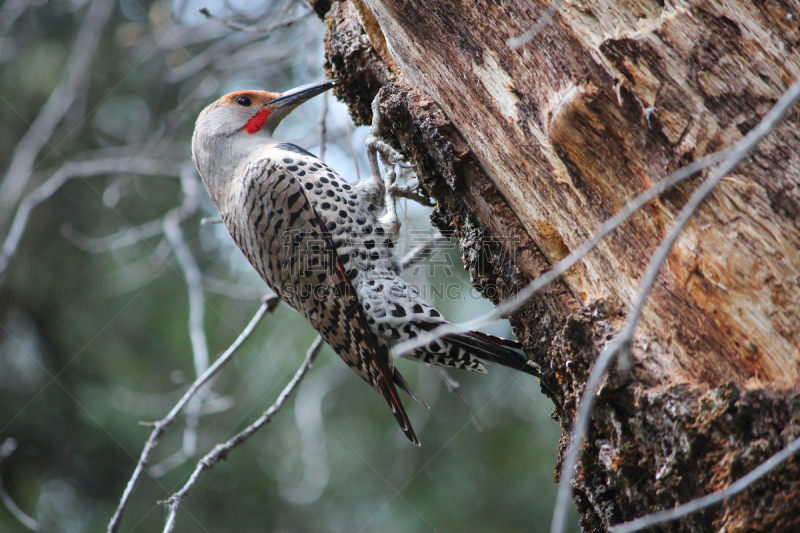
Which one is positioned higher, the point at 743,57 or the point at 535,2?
the point at 535,2

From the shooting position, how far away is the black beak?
3292 millimetres

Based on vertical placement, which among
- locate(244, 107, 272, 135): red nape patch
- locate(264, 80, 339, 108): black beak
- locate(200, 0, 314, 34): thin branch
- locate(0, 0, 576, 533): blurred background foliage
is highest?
locate(200, 0, 314, 34): thin branch

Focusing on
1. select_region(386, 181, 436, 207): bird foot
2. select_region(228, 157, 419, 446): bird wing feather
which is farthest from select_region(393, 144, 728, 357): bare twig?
select_region(386, 181, 436, 207): bird foot

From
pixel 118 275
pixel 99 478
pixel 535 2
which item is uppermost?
pixel 535 2

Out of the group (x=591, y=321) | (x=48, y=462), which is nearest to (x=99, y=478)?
(x=48, y=462)

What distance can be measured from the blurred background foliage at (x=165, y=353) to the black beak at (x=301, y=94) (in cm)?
52

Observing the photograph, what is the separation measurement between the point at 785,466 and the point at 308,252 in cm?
229

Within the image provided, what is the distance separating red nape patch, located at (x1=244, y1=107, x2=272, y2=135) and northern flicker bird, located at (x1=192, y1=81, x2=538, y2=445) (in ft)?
1.20

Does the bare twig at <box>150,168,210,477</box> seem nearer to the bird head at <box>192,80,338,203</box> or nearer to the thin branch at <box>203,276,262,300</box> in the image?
the bird head at <box>192,80,338,203</box>

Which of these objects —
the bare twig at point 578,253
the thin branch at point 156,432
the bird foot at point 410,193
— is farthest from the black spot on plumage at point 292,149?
the bare twig at point 578,253

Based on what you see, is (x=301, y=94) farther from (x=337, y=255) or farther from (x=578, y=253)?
(x=578, y=253)

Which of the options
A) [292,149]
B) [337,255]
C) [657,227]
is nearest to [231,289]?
[292,149]

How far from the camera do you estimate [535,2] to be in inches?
75.2

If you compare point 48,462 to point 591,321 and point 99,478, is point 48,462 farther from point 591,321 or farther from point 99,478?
point 591,321
